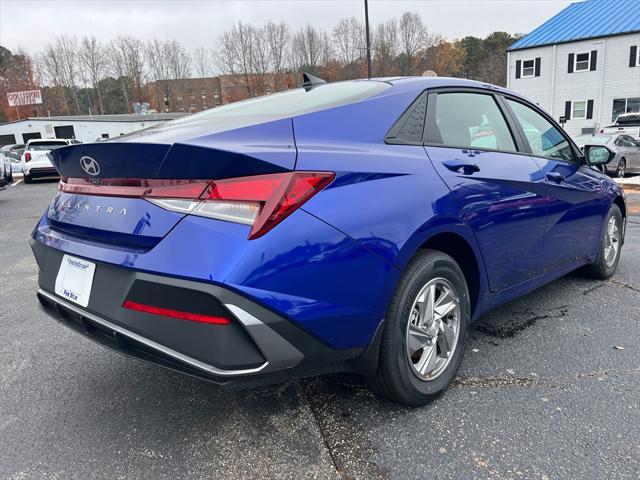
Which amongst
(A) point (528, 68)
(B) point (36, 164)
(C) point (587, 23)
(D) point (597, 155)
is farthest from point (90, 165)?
(C) point (587, 23)

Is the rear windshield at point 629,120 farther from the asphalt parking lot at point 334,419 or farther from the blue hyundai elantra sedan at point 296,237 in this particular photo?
the blue hyundai elantra sedan at point 296,237

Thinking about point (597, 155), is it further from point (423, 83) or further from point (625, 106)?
point (625, 106)

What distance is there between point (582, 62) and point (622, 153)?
20193 mm

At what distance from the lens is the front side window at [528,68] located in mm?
A: 33406

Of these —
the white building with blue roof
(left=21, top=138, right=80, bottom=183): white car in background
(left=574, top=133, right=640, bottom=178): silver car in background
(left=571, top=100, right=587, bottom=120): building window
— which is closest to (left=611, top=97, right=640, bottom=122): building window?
the white building with blue roof

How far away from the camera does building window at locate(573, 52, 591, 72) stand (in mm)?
30906

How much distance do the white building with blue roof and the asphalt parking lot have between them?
31.2 metres

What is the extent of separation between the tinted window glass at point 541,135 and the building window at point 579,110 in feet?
107

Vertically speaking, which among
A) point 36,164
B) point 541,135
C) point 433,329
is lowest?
point 36,164

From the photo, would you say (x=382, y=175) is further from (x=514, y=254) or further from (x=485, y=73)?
(x=485, y=73)

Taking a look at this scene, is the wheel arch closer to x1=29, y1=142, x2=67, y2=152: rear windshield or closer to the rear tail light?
the rear tail light

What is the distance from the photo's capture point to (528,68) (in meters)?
33.7

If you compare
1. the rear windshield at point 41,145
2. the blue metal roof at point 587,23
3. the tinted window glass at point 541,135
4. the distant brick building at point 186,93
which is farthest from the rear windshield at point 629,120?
the distant brick building at point 186,93

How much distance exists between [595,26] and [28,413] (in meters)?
36.7
